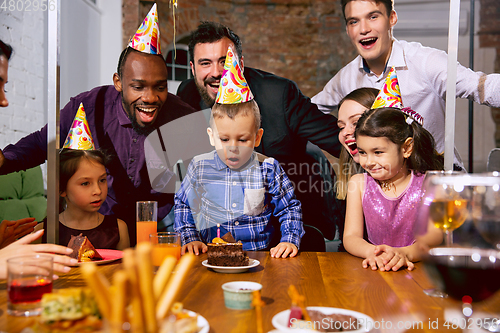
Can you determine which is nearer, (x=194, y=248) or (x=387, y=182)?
(x=194, y=248)

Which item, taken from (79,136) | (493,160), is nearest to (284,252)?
(79,136)

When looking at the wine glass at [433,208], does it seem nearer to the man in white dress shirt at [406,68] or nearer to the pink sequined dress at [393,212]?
the pink sequined dress at [393,212]

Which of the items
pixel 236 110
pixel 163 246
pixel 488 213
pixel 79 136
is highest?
pixel 236 110

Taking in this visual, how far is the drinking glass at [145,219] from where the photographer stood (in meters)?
1.28

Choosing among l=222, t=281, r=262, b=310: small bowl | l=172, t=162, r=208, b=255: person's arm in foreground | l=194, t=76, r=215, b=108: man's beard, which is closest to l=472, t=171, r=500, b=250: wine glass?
l=222, t=281, r=262, b=310: small bowl

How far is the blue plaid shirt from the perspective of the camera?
Result: 186cm

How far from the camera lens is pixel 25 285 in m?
0.73

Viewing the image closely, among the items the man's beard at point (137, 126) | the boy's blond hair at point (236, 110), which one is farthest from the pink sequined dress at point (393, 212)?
the man's beard at point (137, 126)

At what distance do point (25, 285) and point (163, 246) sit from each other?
0.37 m

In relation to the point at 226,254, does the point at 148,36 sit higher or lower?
higher

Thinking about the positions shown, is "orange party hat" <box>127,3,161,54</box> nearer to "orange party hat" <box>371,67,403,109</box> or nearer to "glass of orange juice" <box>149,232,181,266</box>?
"orange party hat" <box>371,67,403,109</box>

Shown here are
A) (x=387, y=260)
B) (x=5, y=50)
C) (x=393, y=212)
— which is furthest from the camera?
(x=5, y=50)

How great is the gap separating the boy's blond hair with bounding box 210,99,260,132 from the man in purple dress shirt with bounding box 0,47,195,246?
0.22 metres

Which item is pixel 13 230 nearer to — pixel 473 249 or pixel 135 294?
pixel 135 294
